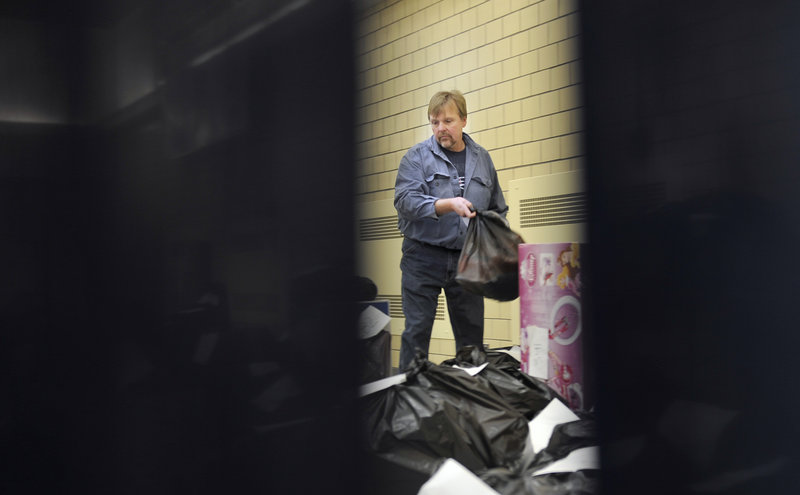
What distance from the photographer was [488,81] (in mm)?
5137

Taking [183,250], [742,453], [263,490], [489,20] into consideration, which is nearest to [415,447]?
[742,453]

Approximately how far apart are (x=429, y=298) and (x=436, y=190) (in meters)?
0.53

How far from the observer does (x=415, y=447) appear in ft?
7.13

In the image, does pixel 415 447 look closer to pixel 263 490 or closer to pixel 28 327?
pixel 263 490

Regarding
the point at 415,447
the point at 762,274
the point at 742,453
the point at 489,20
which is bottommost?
the point at 415,447

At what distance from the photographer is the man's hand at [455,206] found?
3.01 metres

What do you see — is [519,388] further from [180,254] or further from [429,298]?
[180,254]

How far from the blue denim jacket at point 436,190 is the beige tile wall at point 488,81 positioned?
739mm

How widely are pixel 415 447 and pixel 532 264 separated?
2.42 ft

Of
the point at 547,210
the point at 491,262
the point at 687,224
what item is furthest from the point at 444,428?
the point at 547,210

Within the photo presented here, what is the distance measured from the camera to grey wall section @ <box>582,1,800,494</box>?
1084 millimetres

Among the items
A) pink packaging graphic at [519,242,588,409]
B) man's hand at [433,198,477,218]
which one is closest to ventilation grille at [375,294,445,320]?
man's hand at [433,198,477,218]

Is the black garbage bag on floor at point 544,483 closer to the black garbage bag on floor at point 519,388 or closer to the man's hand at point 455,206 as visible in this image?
the black garbage bag on floor at point 519,388

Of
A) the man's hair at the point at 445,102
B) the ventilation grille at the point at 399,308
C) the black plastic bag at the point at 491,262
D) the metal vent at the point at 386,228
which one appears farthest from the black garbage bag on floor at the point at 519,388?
the metal vent at the point at 386,228
